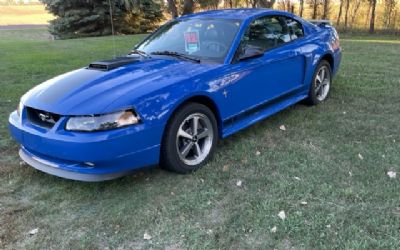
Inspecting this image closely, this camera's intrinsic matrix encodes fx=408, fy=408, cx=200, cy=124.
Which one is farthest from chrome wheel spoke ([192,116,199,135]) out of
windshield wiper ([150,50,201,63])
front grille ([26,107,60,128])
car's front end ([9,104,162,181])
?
front grille ([26,107,60,128])

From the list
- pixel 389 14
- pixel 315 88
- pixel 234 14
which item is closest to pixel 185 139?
pixel 234 14

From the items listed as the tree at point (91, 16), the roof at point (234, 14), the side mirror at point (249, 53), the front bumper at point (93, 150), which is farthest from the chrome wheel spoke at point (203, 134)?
the tree at point (91, 16)

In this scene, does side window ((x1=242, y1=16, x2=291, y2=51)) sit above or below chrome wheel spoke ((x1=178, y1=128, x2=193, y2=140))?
above

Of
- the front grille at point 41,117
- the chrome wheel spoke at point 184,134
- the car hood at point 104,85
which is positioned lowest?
the chrome wheel spoke at point 184,134

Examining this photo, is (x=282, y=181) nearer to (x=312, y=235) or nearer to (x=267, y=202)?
(x=267, y=202)

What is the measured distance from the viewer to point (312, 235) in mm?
2945

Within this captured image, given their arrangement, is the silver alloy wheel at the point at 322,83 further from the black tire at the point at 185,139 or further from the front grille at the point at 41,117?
the front grille at the point at 41,117

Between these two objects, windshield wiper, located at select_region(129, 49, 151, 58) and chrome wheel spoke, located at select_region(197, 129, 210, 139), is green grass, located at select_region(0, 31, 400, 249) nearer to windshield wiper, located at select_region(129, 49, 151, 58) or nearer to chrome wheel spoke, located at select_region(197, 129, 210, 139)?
chrome wheel spoke, located at select_region(197, 129, 210, 139)

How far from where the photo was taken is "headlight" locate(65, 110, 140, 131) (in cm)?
330

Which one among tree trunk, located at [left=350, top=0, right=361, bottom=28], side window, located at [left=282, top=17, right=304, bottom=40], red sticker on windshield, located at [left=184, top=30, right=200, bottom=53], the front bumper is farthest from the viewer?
tree trunk, located at [left=350, top=0, right=361, bottom=28]

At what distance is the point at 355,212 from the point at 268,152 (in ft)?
4.44

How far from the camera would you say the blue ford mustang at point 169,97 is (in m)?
3.35

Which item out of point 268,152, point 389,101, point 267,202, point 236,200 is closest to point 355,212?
point 267,202

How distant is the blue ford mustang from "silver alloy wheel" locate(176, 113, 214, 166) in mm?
10
